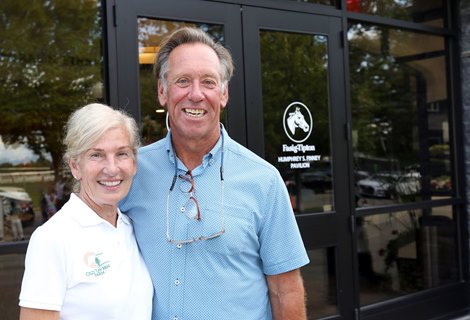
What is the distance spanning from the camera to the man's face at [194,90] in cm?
200

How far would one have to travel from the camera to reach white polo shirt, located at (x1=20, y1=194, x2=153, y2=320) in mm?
1656

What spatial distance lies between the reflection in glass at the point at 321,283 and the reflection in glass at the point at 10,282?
2.26 metres

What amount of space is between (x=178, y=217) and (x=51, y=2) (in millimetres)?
5660

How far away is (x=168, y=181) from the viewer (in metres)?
2.06

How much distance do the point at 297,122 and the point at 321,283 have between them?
54.1 inches

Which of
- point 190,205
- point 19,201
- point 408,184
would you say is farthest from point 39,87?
point 190,205

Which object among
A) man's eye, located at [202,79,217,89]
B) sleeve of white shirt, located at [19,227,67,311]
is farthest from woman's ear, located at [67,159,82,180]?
man's eye, located at [202,79,217,89]

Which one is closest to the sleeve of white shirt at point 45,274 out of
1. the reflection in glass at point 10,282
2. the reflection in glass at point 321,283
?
the reflection in glass at point 10,282

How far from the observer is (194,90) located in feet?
6.54

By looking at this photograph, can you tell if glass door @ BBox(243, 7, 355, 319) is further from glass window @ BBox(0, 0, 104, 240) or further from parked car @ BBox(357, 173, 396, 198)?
glass window @ BBox(0, 0, 104, 240)

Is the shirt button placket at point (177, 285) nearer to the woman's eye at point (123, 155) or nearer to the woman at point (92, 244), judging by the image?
the woman at point (92, 244)

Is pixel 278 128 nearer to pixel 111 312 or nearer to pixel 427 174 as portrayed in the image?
pixel 427 174

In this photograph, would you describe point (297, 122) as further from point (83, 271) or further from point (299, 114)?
point (83, 271)

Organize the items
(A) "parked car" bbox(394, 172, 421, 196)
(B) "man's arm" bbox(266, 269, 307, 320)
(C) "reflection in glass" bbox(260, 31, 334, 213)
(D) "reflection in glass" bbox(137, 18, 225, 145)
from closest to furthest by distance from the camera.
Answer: (B) "man's arm" bbox(266, 269, 307, 320), (D) "reflection in glass" bbox(137, 18, 225, 145), (C) "reflection in glass" bbox(260, 31, 334, 213), (A) "parked car" bbox(394, 172, 421, 196)
